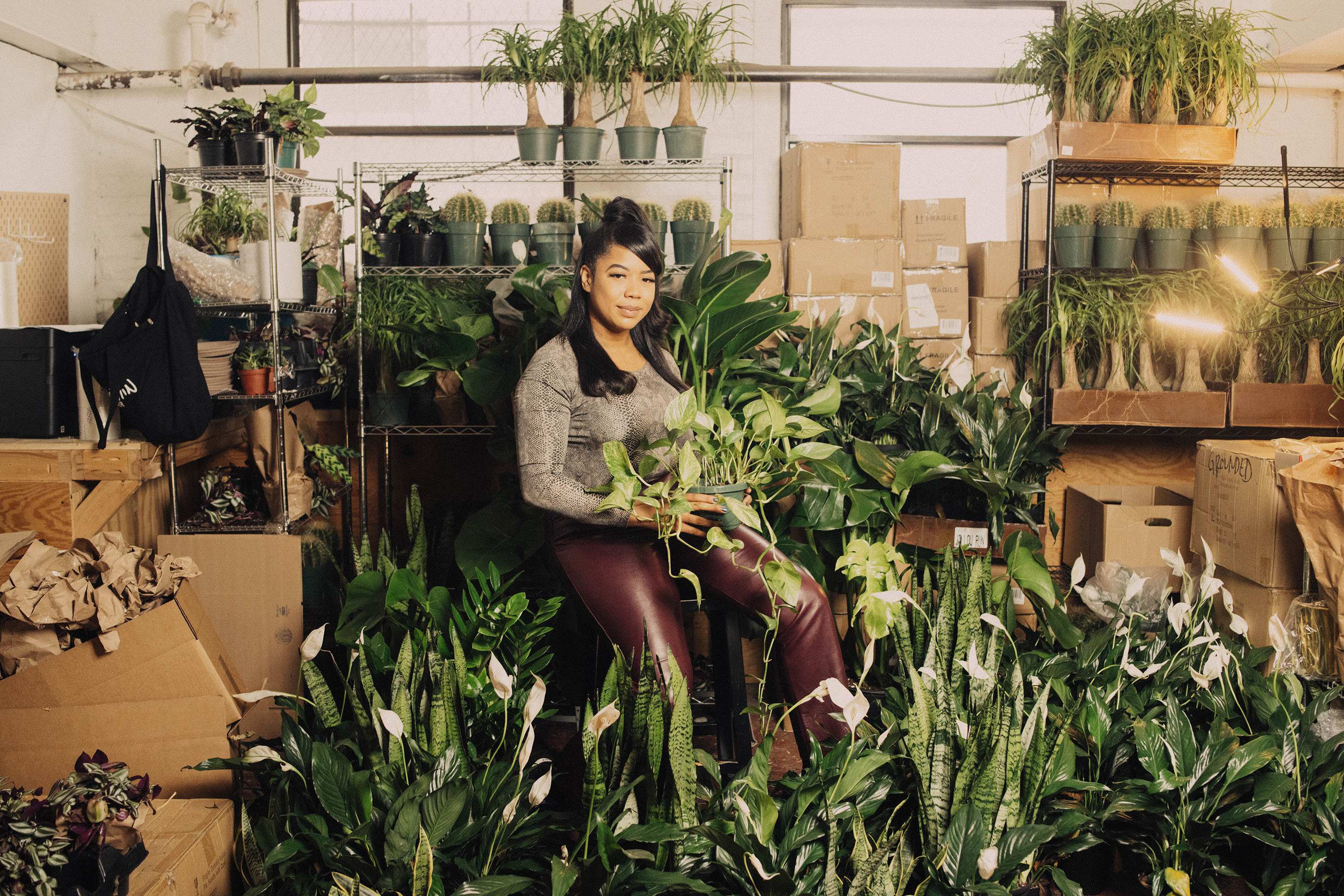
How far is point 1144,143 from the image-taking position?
11.9 ft

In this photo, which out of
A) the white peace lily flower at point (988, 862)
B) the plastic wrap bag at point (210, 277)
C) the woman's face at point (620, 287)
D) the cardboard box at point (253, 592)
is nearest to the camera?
the white peace lily flower at point (988, 862)

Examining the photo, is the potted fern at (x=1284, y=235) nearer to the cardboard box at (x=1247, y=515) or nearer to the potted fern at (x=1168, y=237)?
the potted fern at (x=1168, y=237)

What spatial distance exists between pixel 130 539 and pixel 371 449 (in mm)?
969

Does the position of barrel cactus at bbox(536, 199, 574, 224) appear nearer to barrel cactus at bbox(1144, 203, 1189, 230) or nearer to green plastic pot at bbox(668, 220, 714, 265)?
green plastic pot at bbox(668, 220, 714, 265)

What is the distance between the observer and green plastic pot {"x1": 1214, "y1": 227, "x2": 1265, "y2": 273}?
11.9 ft

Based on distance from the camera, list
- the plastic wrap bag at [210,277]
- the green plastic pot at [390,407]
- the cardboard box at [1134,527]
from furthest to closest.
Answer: the green plastic pot at [390,407] < the cardboard box at [1134,527] < the plastic wrap bag at [210,277]

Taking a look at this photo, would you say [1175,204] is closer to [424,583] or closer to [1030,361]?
[1030,361]

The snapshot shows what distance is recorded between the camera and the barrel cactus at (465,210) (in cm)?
343

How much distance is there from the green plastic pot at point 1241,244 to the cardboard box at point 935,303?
3.13ft

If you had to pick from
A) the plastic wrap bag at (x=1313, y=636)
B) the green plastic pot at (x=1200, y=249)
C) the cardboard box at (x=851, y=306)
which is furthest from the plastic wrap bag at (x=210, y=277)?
the green plastic pot at (x=1200, y=249)

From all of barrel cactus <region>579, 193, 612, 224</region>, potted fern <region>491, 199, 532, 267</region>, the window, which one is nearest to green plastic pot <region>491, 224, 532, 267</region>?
potted fern <region>491, 199, 532, 267</region>

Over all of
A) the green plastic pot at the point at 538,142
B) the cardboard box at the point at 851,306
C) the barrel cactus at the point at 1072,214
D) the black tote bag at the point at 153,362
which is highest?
the green plastic pot at the point at 538,142

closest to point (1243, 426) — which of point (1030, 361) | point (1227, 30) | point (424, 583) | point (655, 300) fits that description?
point (1030, 361)

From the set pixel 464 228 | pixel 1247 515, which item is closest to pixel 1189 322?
pixel 1247 515
